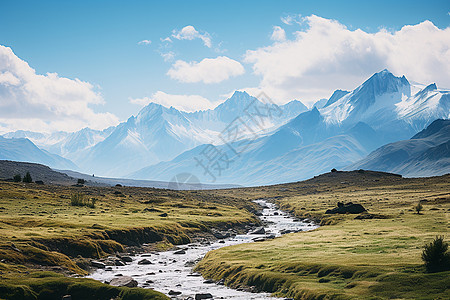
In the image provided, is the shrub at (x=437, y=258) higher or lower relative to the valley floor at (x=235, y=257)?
higher

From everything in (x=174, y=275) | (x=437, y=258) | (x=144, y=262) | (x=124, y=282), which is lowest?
(x=144, y=262)

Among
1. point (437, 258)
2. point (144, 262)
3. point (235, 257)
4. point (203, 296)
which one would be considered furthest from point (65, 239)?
point (437, 258)

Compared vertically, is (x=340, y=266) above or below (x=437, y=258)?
below

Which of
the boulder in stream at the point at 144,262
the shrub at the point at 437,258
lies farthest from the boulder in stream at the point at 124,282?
the shrub at the point at 437,258

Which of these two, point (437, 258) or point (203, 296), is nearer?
point (437, 258)

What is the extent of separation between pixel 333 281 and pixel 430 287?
8.32m

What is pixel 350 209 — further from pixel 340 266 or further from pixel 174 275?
pixel 340 266

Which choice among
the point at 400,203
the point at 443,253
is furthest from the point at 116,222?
the point at 400,203

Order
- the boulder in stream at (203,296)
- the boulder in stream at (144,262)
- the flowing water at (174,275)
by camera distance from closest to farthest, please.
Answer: the boulder in stream at (203,296) < the flowing water at (174,275) < the boulder in stream at (144,262)

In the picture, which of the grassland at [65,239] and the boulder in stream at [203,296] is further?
the boulder in stream at [203,296]

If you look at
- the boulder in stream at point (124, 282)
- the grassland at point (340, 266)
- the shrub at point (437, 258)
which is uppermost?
the shrub at point (437, 258)

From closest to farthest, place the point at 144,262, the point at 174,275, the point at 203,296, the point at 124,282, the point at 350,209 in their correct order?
the point at 203,296, the point at 124,282, the point at 174,275, the point at 144,262, the point at 350,209

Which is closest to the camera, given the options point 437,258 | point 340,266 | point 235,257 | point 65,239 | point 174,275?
point 437,258

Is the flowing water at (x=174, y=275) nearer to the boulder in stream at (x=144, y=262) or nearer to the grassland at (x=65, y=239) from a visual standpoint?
the boulder in stream at (x=144, y=262)
